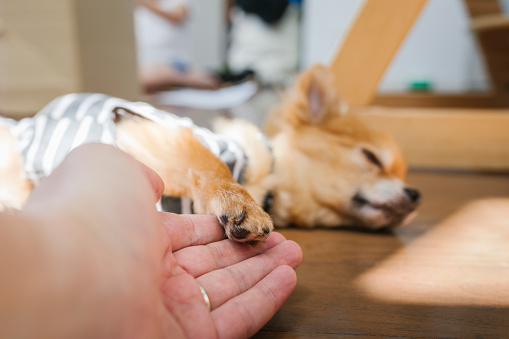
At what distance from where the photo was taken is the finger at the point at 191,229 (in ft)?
2.56

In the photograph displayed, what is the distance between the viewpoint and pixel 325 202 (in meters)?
1.52

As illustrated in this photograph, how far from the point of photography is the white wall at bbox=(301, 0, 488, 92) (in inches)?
177

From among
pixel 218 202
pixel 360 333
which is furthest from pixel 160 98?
pixel 360 333

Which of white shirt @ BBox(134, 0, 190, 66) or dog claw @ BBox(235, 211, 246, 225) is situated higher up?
white shirt @ BBox(134, 0, 190, 66)

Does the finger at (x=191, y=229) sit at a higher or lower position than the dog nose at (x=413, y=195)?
higher

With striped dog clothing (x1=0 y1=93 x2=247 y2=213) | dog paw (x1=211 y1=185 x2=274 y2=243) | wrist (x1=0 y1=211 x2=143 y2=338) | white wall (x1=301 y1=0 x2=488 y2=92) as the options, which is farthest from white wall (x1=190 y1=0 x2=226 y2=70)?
wrist (x1=0 y1=211 x2=143 y2=338)

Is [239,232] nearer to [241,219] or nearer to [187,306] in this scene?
[241,219]

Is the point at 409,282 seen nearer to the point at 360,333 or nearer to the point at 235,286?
the point at 360,333

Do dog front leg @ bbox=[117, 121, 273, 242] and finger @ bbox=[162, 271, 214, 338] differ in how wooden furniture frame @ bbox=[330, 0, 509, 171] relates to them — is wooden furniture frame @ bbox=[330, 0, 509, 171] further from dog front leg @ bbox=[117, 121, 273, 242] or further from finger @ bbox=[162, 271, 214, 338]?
finger @ bbox=[162, 271, 214, 338]

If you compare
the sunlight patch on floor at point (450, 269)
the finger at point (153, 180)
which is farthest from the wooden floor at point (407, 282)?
the finger at point (153, 180)

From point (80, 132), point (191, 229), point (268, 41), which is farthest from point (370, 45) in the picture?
point (268, 41)

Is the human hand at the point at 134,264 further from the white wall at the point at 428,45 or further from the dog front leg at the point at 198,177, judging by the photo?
the white wall at the point at 428,45

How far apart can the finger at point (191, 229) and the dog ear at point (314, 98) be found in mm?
940

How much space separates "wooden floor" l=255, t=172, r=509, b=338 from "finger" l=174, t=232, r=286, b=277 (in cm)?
13
